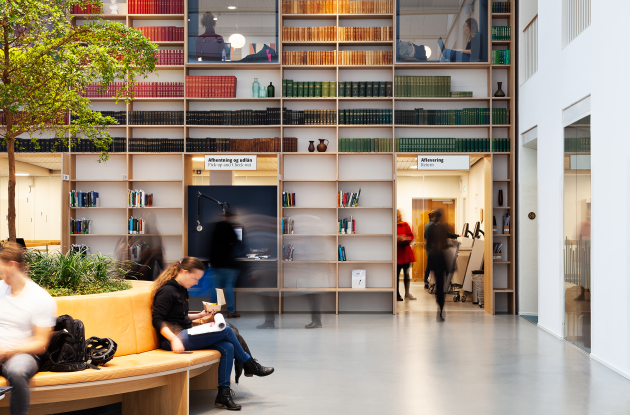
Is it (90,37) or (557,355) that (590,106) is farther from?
(90,37)

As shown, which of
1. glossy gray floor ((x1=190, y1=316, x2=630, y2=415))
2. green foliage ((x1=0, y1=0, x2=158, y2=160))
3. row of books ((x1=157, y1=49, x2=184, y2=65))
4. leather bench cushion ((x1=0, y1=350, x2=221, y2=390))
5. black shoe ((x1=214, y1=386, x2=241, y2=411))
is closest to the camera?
leather bench cushion ((x1=0, y1=350, x2=221, y2=390))

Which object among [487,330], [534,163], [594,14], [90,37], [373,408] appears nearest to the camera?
[373,408]

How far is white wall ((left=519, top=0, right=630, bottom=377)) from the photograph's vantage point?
15.9 feet

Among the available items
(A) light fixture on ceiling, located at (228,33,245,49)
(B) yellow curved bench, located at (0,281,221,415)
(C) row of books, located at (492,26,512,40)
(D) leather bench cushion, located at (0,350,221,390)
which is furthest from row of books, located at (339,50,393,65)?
(D) leather bench cushion, located at (0,350,221,390)

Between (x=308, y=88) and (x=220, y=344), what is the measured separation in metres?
5.27

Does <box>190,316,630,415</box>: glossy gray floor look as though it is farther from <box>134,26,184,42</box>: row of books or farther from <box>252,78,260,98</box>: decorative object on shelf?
<box>134,26,184,42</box>: row of books

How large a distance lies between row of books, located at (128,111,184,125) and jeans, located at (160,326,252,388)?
5065mm

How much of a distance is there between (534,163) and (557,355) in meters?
3.39

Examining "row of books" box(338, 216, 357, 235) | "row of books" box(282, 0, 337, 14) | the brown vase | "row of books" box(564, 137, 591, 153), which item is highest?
"row of books" box(282, 0, 337, 14)

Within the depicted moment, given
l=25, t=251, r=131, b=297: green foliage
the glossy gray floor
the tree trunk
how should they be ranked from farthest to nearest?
the tree trunk, l=25, t=251, r=131, b=297: green foliage, the glossy gray floor

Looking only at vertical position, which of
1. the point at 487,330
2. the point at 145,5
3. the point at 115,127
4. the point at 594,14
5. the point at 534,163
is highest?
the point at 145,5

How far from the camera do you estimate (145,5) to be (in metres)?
8.34

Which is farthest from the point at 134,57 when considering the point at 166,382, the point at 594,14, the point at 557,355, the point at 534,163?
the point at 534,163

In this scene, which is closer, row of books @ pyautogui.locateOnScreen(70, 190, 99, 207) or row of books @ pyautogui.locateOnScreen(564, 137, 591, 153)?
row of books @ pyautogui.locateOnScreen(564, 137, 591, 153)
